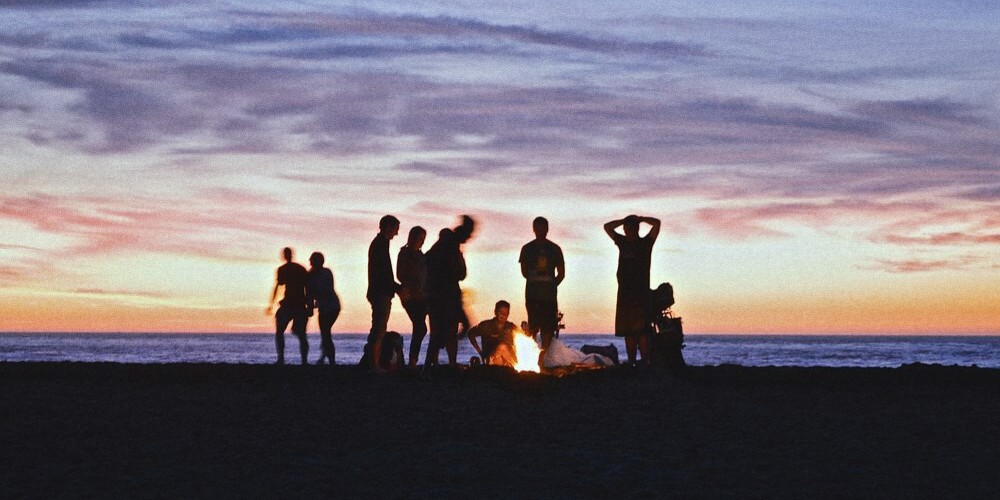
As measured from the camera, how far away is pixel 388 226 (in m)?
15.1

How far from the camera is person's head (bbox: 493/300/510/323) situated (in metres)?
17.4

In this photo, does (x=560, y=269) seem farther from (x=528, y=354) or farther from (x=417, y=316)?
(x=417, y=316)

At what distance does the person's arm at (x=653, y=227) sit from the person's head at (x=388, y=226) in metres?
3.01

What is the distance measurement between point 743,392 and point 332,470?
668cm

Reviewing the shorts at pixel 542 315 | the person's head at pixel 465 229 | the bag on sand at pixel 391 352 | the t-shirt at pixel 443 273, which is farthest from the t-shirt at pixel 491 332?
the person's head at pixel 465 229

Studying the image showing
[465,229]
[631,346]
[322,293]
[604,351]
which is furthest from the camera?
[322,293]

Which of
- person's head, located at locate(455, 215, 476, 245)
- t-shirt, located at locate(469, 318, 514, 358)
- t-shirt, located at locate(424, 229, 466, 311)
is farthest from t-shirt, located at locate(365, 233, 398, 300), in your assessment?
t-shirt, located at locate(469, 318, 514, 358)

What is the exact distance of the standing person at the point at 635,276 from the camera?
1484 cm

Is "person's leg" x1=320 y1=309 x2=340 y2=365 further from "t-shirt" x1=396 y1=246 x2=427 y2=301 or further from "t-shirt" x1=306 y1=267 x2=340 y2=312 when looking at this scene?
"t-shirt" x1=396 y1=246 x2=427 y2=301

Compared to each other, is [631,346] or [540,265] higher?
[540,265]

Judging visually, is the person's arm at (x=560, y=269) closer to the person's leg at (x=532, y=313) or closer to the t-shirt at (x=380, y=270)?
the person's leg at (x=532, y=313)

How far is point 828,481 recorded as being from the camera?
24.3 feet

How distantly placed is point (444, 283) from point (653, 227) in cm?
263

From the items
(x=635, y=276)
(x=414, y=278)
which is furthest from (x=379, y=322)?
(x=635, y=276)
